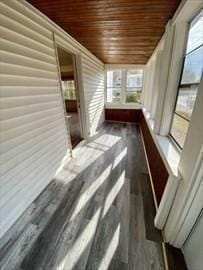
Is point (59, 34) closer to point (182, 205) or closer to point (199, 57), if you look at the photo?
point (199, 57)

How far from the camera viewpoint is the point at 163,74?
1815mm

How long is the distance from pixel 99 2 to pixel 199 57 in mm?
1223

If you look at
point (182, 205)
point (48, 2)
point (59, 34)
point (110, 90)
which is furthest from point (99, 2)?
point (110, 90)

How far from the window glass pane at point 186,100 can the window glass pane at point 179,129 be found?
7 centimetres

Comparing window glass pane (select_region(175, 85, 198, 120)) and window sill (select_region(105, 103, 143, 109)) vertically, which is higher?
window glass pane (select_region(175, 85, 198, 120))

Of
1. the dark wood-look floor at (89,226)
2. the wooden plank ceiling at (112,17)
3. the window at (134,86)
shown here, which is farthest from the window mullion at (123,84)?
the dark wood-look floor at (89,226)

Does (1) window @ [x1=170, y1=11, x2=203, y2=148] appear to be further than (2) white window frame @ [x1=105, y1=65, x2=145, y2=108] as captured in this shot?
No

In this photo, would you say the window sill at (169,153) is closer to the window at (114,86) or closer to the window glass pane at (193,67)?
the window glass pane at (193,67)

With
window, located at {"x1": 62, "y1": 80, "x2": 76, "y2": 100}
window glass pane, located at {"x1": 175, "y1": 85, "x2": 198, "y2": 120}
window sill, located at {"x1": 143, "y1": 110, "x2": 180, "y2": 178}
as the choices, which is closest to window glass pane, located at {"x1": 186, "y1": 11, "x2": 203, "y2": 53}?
window glass pane, located at {"x1": 175, "y1": 85, "x2": 198, "y2": 120}

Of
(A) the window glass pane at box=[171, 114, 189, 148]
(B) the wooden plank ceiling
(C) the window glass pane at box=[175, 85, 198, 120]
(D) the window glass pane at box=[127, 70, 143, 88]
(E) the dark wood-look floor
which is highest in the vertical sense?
(B) the wooden plank ceiling

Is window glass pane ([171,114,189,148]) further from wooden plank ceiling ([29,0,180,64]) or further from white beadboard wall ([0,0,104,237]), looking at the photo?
white beadboard wall ([0,0,104,237])

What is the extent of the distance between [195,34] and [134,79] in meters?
3.80

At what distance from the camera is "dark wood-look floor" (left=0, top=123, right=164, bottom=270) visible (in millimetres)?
1153

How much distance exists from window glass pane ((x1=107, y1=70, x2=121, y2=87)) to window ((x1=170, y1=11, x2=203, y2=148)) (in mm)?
3787
